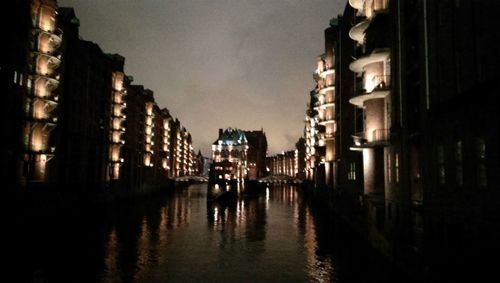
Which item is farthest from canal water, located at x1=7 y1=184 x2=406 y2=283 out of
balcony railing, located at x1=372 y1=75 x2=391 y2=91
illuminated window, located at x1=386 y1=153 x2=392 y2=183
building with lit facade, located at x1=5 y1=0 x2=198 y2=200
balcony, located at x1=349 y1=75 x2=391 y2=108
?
balcony railing, located at x1=372 y1=75 x2=391 y2=91

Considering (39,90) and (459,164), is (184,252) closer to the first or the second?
(459,164)

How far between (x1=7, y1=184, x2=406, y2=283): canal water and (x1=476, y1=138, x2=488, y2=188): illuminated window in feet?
36.3

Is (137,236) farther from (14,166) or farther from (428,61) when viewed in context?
(428,61)

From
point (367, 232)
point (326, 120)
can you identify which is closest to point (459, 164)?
point (367, 232)

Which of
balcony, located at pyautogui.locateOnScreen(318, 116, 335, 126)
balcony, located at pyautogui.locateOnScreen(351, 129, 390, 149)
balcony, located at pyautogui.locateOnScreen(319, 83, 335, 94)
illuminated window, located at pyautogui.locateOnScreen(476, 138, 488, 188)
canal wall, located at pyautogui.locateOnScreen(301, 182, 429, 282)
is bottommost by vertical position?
canal wall, located at pyautogui.locateOnScreen(301, 182, 429, 282)

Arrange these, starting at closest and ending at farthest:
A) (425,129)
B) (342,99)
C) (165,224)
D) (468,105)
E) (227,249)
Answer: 1. (468,105)
2. (425,129)
3. (227,249)
4. (165,224)
5. (342,99)

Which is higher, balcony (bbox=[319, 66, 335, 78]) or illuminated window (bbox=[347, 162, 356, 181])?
balcony (bbox=[319, 66, 335, 78])

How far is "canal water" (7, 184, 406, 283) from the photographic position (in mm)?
28547

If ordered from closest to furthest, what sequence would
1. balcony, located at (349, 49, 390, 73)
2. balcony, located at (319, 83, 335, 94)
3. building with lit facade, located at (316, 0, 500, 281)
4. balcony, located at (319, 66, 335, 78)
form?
1. building with lit facade, located at (316, 0, 500, 281)
2. balcony, located at (349, 49, 390, 73)
3. balcony, located at (319, 66, 335, 78)
4. balcony, located at (319, 83, 335, 94)

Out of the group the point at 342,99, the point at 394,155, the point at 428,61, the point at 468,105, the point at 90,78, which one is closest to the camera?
the point at 468,105

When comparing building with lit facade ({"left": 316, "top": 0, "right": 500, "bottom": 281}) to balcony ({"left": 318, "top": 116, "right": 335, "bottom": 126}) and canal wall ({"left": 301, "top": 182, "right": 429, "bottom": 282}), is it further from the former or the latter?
balcony ({"left": 318, "top": 116, "right": 335, "bottom": 126})

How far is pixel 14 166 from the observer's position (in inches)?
2015

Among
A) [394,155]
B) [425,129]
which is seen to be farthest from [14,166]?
[425,129]

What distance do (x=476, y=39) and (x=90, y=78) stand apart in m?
70.6
